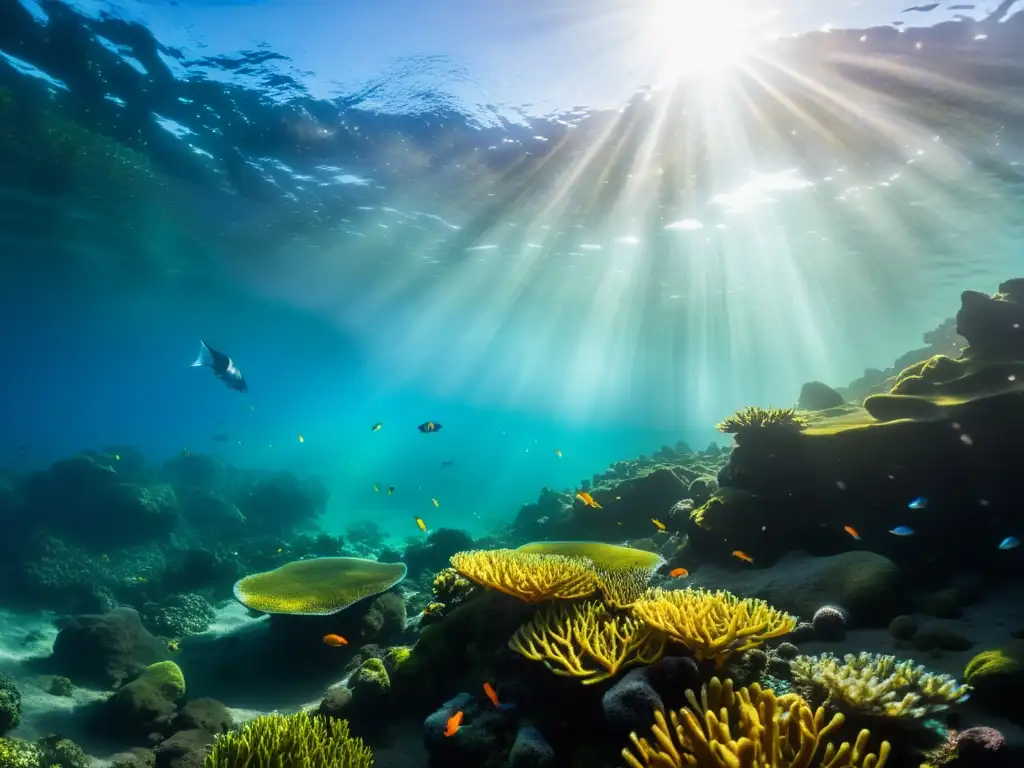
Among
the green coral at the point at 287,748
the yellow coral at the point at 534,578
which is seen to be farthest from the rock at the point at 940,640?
the green coral at the point at 287,748

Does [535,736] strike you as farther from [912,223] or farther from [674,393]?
[674,393]

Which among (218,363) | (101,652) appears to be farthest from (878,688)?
(101,652)

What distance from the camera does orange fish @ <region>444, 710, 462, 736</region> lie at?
179 inches

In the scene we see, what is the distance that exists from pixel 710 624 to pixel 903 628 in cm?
297

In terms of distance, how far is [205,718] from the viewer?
6.77m

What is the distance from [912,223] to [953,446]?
20663 mm

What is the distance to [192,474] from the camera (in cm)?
2986

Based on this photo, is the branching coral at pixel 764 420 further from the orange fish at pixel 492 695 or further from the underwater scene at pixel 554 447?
the orange fish at pixel 492 695

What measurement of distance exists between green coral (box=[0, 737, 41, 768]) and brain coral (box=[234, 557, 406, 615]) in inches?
103

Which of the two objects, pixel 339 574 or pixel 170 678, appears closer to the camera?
pixel 170 678

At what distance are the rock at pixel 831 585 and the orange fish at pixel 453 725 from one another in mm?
3689

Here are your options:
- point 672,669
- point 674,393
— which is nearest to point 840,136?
point 672,669

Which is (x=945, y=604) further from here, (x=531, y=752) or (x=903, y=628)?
(x=531, y=752)

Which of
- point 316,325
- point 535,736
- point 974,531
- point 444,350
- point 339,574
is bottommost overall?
point 535,736
